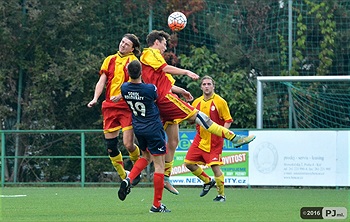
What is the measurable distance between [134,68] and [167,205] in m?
2.85

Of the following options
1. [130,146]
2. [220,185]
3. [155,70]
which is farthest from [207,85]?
[155,70]

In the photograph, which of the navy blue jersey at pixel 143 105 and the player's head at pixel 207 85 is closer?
the navy blue jersey at pixel 143 105

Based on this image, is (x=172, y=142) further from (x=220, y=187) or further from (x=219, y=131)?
(x=220, y=187)

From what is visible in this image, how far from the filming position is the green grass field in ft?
34.6

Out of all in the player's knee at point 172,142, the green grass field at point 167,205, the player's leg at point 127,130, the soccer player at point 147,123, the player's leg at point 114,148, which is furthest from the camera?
the player's leg at point 114,148

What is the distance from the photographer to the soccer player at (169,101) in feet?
39.2

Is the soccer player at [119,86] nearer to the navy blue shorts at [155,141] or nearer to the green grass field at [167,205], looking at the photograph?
the green grass field at [167,205]

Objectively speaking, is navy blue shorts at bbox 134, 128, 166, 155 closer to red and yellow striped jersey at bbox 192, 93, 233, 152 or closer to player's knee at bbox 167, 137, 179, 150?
player's knee at bbox 167, 137, 179, 150

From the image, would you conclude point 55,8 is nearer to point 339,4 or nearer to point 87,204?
point 339,4

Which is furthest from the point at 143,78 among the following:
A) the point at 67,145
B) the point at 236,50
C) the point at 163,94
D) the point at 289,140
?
the point at 236,50

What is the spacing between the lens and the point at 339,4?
23078 mm

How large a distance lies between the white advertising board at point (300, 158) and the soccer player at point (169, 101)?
6407 mm

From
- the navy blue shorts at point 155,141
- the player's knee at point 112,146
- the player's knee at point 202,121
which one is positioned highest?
the player's knee at point 202,121

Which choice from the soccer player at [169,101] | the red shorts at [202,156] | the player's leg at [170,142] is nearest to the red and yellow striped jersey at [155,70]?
the soccer player at [169,101]
